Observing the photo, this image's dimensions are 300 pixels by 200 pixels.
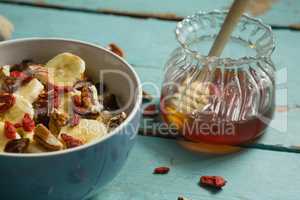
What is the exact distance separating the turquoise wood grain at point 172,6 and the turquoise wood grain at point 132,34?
0.08 ft

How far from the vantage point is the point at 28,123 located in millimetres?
608

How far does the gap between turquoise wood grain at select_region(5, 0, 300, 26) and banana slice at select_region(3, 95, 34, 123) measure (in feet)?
1.30

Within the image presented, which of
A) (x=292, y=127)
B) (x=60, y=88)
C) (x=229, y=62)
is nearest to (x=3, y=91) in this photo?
(x=60, y=88)

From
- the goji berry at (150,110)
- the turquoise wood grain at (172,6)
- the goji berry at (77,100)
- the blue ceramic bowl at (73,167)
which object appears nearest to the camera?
the blue ceramic bowl at (73,167)

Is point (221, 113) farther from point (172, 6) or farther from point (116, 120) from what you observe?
point (172, 6)

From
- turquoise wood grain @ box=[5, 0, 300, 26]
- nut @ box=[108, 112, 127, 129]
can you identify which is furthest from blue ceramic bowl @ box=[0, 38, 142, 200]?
turquoise wood grain @ box=[5, 0, 300, 26]

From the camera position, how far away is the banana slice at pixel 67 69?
2.25 ft

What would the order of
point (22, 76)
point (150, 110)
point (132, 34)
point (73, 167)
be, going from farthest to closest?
point (132, 34), point (150, 110), point (22, 76), point (73, 167)

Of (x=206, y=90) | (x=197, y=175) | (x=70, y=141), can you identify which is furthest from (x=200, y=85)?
(x=70, y=141)

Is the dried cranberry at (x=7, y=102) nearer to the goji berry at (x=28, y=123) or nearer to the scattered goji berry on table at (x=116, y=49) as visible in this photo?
the goji berry at (x=28, y=123)

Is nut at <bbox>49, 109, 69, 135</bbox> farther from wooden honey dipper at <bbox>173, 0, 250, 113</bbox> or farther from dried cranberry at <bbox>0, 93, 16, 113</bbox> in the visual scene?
wooden honey dipper at <bbox>173, 0, 250, 113</bbox>

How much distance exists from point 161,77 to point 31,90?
0.25 meters

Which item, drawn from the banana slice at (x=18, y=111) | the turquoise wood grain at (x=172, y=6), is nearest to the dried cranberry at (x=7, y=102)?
the banana slice at (x=18, y=111)

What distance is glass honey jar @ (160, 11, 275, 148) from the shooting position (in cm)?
74
